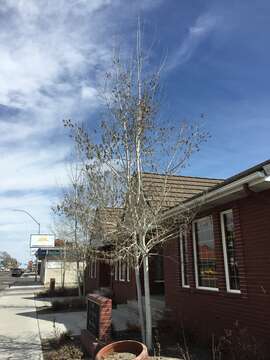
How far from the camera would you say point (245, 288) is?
25.0ft

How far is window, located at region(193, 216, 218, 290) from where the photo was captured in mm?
9172

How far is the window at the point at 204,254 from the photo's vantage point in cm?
917

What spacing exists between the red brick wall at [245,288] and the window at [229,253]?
13 cm

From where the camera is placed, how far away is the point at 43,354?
314 inches

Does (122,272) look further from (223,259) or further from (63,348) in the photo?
(63,348)

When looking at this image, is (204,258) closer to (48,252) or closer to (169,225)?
(169,225)

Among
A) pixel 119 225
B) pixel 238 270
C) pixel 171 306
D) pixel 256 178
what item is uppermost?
pixel 256 178

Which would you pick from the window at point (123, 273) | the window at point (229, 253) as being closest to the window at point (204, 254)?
the window at point (229, 253)

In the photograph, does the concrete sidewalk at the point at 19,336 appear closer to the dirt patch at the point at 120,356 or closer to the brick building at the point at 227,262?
the dirt patch at the point at 120,356

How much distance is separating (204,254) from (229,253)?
1182mm

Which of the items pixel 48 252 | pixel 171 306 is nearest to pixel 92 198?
pixel 171 306

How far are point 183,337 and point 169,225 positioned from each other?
8.97 ft

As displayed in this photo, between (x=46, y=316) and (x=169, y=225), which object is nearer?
(x=169, y=225)

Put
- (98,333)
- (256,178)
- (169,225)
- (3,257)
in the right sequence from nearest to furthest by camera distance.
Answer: (256,178), (98,333), (169,225), (3,257)
